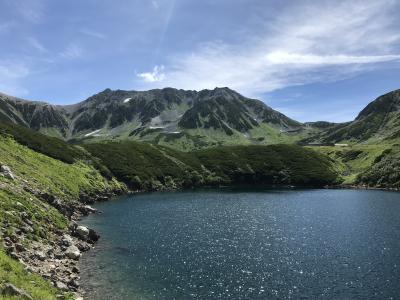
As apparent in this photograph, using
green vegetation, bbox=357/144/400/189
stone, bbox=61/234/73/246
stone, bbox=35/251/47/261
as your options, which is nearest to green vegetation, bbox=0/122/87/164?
stone, bbox=61/234/73/246

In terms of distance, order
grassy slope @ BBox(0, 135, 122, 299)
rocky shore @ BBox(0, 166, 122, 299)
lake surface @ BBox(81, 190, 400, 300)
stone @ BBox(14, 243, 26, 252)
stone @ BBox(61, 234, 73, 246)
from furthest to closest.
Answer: stone @ BBox(61, 234, 73, 246) → lake surface @ BBox(81, 190, 400, 300) → stone @ BBox(14, 243, 26, 252) → rocky shore @ BBox(0, 166, 122, 299) → grassy slope @ BBox(0, 135, 122, 299)

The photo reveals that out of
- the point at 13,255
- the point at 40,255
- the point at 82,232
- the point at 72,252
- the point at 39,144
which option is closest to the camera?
the point at 13,255

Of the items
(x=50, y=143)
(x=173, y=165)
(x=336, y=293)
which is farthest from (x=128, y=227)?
(x=173, y=165)

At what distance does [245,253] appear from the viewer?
5775 centimetres

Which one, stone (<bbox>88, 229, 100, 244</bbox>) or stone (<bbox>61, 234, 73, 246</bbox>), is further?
stone (<bbox>88, 229, 100, 244</bbox>)

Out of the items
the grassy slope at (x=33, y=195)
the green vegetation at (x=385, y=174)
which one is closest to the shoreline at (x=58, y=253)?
the grassy slope at (x=33, y=195)

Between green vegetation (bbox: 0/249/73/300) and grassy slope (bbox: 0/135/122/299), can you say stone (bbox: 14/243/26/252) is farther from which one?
green vegetation (bbox: 0/249/73/300)

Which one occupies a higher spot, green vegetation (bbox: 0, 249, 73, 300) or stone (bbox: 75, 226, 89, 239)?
green vegetation (bbox: 0, 249, 73, 300)

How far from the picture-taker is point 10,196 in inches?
2110

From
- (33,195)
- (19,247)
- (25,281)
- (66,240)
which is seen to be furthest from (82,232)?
(25,281)

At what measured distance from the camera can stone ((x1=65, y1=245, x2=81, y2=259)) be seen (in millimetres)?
49500

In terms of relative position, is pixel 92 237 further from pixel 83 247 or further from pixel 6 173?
pixel 6 173

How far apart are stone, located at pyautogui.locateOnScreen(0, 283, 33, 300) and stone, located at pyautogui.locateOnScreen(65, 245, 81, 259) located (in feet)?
78.8

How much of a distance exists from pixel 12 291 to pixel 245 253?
3835 cm
